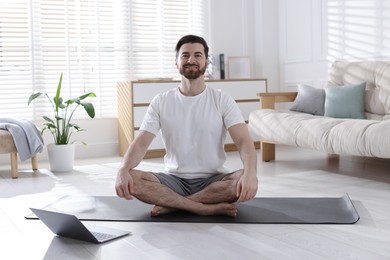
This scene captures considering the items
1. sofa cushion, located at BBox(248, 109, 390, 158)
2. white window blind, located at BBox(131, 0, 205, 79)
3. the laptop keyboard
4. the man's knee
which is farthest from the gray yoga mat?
white window blind, located at BBox(131, 0, 205, 79)

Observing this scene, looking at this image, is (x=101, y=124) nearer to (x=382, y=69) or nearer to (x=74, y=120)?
(x=74, y=120)

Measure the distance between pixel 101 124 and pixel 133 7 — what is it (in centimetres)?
120

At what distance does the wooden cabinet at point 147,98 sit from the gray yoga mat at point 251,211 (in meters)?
1.97

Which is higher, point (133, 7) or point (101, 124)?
point (133, 7)

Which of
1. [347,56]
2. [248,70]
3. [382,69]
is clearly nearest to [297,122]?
[382,69]

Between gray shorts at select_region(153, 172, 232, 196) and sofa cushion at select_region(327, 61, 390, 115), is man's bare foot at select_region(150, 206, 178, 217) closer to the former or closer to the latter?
gray shorts at select_region(153, 172, 232, 196)

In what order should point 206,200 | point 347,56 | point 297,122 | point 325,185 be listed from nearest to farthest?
Answer: point 206,200
point 325,185
point 297,122
point 347,56

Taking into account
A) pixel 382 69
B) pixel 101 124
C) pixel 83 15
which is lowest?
pixel 101 124

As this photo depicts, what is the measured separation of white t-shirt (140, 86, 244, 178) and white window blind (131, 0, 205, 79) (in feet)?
9.67

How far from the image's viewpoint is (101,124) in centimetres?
557

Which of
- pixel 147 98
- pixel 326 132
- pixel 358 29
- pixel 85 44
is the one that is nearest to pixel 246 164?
pixel 326 132

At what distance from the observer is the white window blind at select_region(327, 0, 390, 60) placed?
4.86 metres

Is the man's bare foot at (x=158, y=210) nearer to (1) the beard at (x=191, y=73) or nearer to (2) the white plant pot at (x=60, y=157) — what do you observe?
(1) the beard at (x=191, y=73)

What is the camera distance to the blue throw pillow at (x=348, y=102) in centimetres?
432
